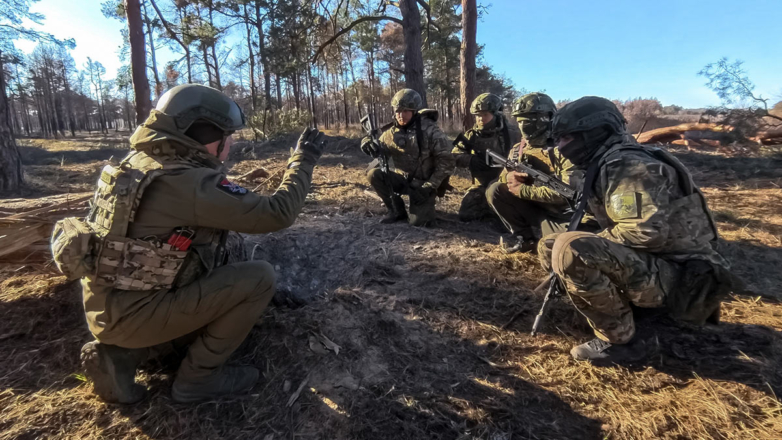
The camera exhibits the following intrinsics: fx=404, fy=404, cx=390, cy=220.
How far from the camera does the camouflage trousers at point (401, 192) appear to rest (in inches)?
219

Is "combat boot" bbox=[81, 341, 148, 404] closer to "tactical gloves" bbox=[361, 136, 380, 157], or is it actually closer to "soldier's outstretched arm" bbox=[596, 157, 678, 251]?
"soldier's outstretched arm" bbox=[596, 157, 678, 251]

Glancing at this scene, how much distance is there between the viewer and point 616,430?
2.12 metres

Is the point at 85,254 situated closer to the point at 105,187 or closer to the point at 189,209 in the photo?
the point at 105,187

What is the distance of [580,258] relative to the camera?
8.00ft

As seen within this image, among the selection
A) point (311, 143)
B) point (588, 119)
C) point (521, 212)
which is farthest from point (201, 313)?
point (521, 212)

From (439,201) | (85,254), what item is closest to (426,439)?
(85,254)

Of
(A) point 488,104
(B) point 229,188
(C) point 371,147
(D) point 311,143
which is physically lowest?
(B) point 229,188

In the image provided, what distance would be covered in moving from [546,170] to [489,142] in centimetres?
190

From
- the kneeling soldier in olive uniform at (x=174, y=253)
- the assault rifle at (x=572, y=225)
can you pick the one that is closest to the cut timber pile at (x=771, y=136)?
the assault rifle at (x=572, y=225)

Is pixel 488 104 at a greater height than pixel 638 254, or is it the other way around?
pixel 488 104

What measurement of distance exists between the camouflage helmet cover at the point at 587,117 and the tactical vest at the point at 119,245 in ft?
8.14

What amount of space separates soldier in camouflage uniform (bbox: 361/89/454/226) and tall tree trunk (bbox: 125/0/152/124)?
7.26m

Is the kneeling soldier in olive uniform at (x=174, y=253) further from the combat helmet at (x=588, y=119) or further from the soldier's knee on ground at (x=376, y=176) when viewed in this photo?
the soldier's knee on ground at (x=376, y=176)

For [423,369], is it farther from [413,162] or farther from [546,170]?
[413,162]
